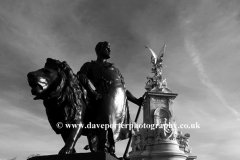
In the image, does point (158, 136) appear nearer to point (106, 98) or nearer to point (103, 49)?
point (103, 49)

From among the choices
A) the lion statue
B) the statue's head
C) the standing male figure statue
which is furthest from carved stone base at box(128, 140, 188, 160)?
the lion statue

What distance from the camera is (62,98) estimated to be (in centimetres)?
338

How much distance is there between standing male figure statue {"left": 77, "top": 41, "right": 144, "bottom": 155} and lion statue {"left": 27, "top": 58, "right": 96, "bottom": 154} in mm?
245

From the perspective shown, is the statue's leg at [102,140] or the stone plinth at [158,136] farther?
the stone plinth at [158,136]

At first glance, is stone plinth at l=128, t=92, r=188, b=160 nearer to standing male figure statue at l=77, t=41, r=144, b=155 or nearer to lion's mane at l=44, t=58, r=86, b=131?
standing male figure statue at l=77, t=41, r=144, b=155

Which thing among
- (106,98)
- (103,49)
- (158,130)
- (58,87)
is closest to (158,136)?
(158,130)

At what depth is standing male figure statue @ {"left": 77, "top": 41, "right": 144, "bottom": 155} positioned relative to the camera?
372 centimetres

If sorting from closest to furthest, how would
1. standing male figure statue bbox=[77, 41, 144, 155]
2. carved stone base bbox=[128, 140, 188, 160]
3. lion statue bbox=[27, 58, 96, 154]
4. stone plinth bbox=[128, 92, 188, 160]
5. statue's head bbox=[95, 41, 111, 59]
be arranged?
lion statue bbox=[27, 58, 96, 154] < standing male figure statue bbox=[77, 41, 144, 155] < statue's head bbox=[95, 41, 111, 59] < carved stone base bbox=[128, 140, 188, 160] < stone plinth bbox=[128, 92, 188, 160]

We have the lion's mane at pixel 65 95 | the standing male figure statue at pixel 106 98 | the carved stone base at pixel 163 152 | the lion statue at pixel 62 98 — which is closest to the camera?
the lion statue at pixel 62 98

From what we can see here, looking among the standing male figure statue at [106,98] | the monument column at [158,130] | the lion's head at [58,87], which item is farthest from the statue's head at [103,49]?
the monument column at [158,130]

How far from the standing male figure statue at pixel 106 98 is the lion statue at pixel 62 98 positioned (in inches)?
9.6

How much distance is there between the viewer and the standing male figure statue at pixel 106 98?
3.72 meters

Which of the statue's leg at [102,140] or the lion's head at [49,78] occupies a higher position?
the lion's head at [49,78]

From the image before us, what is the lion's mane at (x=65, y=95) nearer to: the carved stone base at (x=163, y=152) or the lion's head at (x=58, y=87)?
the lion's head at (x=58, y=87)
